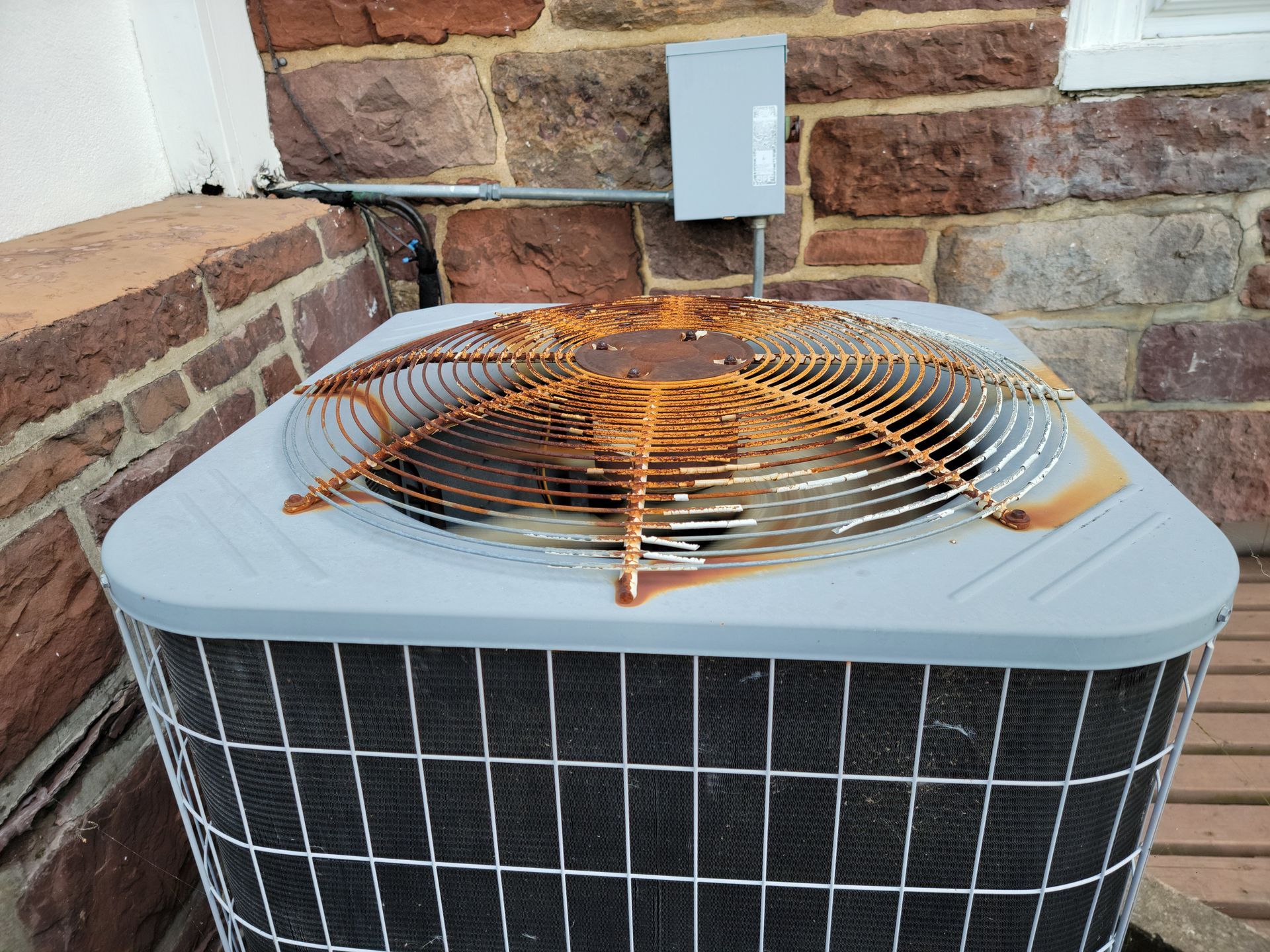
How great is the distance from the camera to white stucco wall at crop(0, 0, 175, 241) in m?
1.63

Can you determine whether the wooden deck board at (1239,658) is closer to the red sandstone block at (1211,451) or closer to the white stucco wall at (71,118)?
the red sandstone block at (1211,451)

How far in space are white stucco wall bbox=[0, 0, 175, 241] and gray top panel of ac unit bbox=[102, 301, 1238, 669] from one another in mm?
1111

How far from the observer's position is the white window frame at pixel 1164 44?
195 cm

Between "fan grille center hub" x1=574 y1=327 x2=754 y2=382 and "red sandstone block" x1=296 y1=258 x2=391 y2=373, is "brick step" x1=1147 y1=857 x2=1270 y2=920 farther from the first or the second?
"red sandstone block" x1=296 y1=258 x2=391 y2=373

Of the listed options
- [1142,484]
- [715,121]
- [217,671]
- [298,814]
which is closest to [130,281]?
[217,671]

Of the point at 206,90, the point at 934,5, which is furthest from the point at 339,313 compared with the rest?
the point at 934,5

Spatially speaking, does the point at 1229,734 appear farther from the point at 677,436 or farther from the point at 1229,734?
the point at 677,436

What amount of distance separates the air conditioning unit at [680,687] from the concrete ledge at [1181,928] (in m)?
0.37

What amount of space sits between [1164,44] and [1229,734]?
146cm

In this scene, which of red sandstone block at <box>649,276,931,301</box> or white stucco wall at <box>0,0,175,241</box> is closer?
white stucco wall at <box>0,0,175,241</box>

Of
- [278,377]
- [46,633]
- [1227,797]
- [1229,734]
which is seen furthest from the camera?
[278,377]

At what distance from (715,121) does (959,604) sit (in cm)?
148

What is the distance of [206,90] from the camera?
202 cm

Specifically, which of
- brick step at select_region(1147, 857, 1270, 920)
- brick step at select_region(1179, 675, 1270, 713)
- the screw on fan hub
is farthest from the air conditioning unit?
brick step at select_region(1179, 675, 1270, 713)
